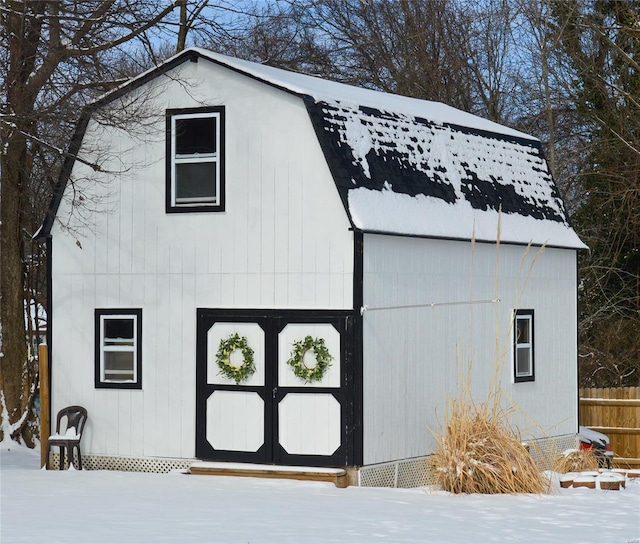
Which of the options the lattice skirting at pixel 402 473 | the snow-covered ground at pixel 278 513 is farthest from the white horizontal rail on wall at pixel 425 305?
the snow-covered ground at pixel 278 513

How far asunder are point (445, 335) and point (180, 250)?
371 centimetres

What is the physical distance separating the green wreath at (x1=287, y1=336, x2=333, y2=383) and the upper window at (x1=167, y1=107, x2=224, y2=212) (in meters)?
2.23

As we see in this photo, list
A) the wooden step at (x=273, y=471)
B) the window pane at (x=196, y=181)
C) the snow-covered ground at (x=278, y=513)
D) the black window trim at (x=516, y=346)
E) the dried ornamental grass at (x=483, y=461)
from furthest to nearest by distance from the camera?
the black window trim at (x=516, y=346)
the window pane at (x=196, y=181)
the wooden step at (x=273, y=471)
the dried ornamental grass at (x=483, y=461)
the snow-covered ground at (x=278, y=513)

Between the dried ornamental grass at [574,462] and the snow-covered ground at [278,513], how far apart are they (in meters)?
1.17

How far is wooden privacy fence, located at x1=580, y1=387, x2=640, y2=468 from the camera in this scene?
924 inches

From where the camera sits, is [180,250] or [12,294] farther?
[12,294]

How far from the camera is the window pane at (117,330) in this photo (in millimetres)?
17719

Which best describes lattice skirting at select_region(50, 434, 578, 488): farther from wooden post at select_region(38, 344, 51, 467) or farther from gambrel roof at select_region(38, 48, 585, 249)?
gambrel roof at select_region(38, 48, 585, 249)

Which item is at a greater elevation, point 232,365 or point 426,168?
point 426,168

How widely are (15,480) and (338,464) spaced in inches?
153

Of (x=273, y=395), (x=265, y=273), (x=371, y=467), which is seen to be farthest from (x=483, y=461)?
(x=265, y=273)

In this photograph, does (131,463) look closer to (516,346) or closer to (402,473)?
(402,473)

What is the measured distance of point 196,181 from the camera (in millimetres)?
17484

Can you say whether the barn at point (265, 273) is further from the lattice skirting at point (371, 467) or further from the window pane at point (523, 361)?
the window pane at point (523, 361)
